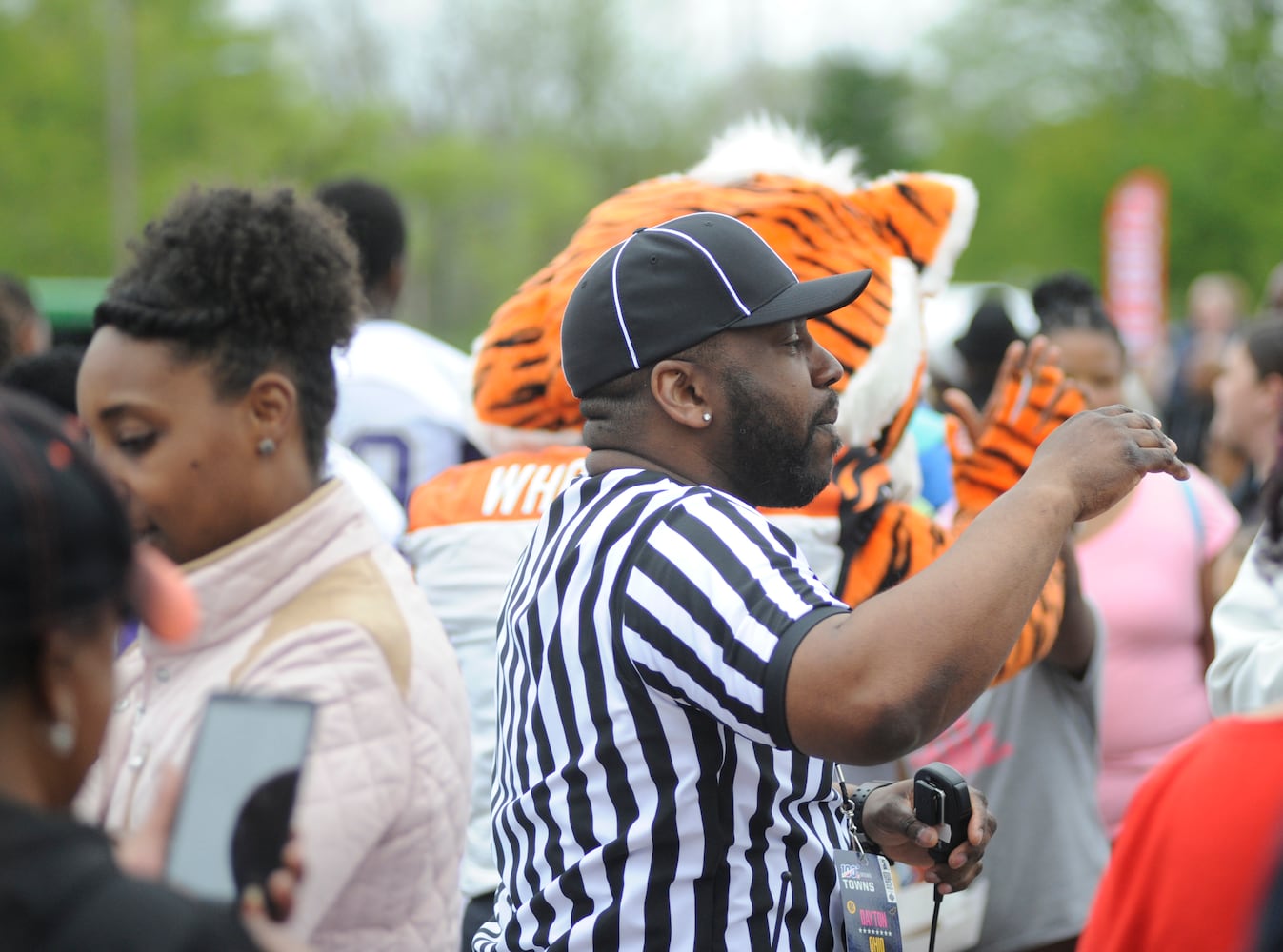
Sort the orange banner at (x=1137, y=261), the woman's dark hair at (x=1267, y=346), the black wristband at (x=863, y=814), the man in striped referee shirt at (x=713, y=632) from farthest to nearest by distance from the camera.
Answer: the orange banner at (x=1137, y=261) → the woman's dark hair at (x=1267, y=346) → the black wristband at (x=863, y=814) → the man in striped referee shirt at (x=713, y=632)

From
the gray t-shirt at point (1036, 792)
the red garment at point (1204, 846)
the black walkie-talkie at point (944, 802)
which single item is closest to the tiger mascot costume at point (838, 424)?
the gray t-shirt at point (1036, 792)

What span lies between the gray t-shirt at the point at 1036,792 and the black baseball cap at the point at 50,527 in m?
2.56

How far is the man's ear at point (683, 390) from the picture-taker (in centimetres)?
211

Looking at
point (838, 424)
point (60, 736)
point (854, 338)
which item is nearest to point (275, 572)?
point (60, 736)

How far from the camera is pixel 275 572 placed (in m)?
2.04

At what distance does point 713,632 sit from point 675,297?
0.56 m

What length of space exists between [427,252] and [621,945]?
103ft

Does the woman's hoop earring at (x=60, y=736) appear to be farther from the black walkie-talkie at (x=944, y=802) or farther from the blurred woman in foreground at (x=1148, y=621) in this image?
the blurred woman in foreground at (x=1148, y=621)

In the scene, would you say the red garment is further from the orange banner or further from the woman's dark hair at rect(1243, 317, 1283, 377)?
the orange banner

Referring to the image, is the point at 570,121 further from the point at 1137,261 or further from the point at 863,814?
the point at 863,814

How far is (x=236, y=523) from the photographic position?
83.0 inches

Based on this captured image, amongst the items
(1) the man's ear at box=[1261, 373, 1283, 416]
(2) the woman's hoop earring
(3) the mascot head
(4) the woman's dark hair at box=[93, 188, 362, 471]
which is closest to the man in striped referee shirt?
(4) the woman's dark hair at box=[93, 188, 362, 471]

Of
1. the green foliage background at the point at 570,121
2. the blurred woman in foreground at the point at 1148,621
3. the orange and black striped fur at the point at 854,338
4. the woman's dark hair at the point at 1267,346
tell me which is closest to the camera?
the orange and black striped fur at the point at 854,338

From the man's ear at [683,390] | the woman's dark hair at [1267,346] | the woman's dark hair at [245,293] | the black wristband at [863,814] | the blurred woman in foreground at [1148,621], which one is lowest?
the blurred woman in foreground at [1148,621]
